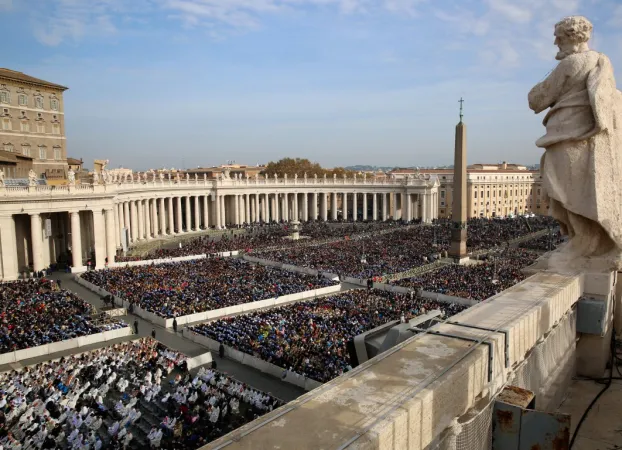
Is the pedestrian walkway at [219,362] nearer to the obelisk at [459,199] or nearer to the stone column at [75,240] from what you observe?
the stone column at [75,240]

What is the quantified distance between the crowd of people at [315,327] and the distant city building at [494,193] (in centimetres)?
6877

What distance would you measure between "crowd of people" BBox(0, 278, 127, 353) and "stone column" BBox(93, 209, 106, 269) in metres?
9.65

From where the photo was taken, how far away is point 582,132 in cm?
647

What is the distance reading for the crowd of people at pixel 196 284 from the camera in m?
28.5

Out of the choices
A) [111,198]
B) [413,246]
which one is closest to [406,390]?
[111,198]

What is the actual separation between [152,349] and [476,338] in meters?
19.2

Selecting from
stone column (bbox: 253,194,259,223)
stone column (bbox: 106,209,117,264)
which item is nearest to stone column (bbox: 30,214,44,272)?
stone column (bbox: 106,209,117,264)

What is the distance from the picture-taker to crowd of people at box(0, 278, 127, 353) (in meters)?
21.9

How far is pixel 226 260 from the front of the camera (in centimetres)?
4312

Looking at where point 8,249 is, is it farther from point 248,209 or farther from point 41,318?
point 248,209

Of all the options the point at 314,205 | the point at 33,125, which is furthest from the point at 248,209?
the point at 33,125

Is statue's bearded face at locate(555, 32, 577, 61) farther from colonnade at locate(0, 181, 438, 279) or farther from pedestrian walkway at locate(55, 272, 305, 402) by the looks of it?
colonnade at locate(0, 181, 438, 279)

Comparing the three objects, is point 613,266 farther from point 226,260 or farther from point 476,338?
point 226,260

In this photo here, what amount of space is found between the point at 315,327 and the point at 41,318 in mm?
13392
